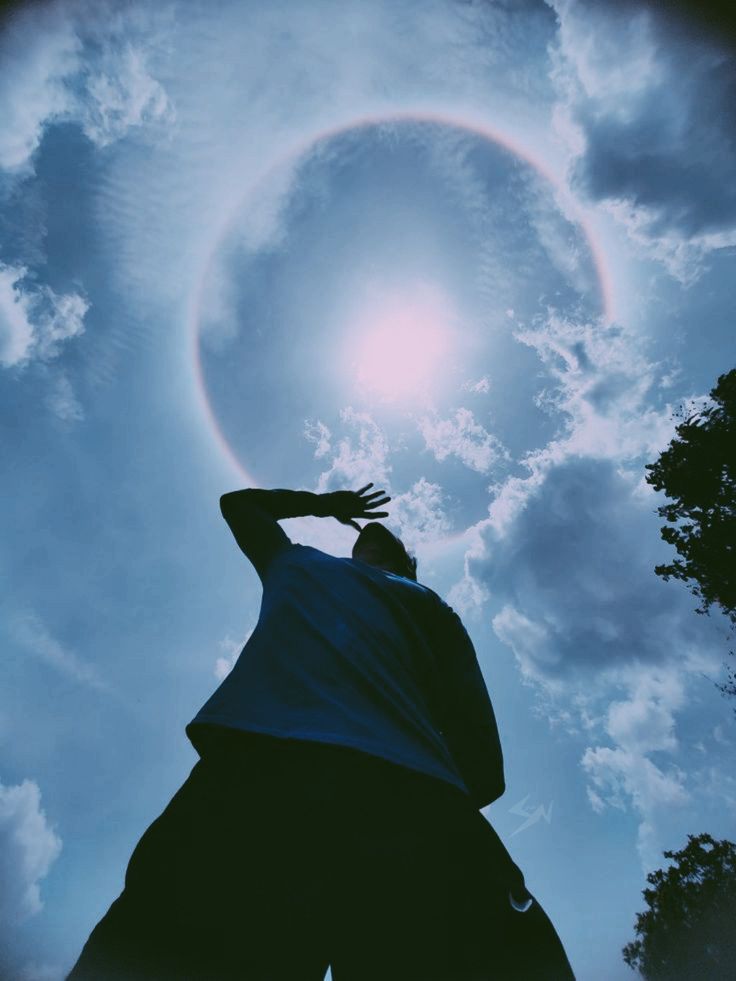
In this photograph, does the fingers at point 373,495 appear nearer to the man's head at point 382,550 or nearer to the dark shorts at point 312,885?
the man's head at point 382,550

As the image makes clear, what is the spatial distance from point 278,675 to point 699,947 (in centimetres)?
4064

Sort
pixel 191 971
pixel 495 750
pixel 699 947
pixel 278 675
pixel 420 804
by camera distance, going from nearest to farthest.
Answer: pixel 191 971 → pixel 420 804 → pixel 278 675 → pixel 495 750 → pixel 699 947

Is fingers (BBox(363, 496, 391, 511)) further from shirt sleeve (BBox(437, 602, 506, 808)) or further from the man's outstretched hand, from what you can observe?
shirt sleeve (BBox(437, 602, 506, 808))

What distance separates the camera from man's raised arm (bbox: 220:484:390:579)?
2.20 m

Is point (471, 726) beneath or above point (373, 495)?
beneath

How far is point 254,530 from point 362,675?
1.04m

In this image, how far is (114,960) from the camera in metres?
1.01

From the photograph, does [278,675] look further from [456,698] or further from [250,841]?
[456,698]

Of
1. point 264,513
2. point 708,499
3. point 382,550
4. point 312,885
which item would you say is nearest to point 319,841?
point 312,885

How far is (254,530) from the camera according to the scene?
7.43 ft

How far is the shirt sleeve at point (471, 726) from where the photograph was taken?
169 centimetres

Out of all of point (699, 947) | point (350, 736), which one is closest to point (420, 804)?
point (350, 736)

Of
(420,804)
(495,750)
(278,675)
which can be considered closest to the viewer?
(420,804)

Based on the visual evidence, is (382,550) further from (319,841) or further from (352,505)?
(319,841)
